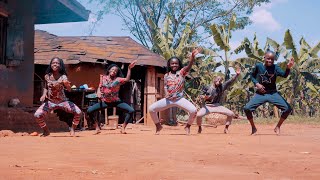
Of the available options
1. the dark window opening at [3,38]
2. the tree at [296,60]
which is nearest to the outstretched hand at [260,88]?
the dark window opening at [3,38]

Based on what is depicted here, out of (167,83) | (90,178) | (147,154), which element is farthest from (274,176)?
(167,83)

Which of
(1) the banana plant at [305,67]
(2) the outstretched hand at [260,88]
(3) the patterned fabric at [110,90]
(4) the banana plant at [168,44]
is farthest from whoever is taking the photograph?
(4) the banana plant at [168,44]

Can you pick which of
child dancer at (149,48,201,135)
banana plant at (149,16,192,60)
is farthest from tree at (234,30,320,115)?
child dancer at (149,48,201,135)

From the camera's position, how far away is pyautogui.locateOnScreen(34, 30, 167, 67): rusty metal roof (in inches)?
563

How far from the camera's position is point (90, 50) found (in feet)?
49.8

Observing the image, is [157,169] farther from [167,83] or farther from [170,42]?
[170,42]

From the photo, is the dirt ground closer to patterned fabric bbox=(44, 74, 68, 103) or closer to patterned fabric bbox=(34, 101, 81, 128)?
patterned fabric bbox=(34, 101, 81, 128)

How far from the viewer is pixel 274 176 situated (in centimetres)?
311

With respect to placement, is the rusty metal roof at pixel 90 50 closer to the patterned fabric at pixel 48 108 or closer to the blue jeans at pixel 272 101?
the patterned fabric at pixel 48 108

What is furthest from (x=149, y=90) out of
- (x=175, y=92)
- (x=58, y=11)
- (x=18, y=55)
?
(x=175, y=92)

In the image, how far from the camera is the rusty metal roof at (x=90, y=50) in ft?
46.9

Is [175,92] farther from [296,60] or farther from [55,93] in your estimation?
[296,60]

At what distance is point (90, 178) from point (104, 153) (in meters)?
1.49

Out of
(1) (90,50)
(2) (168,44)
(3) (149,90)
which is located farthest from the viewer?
(2) (168,44)
